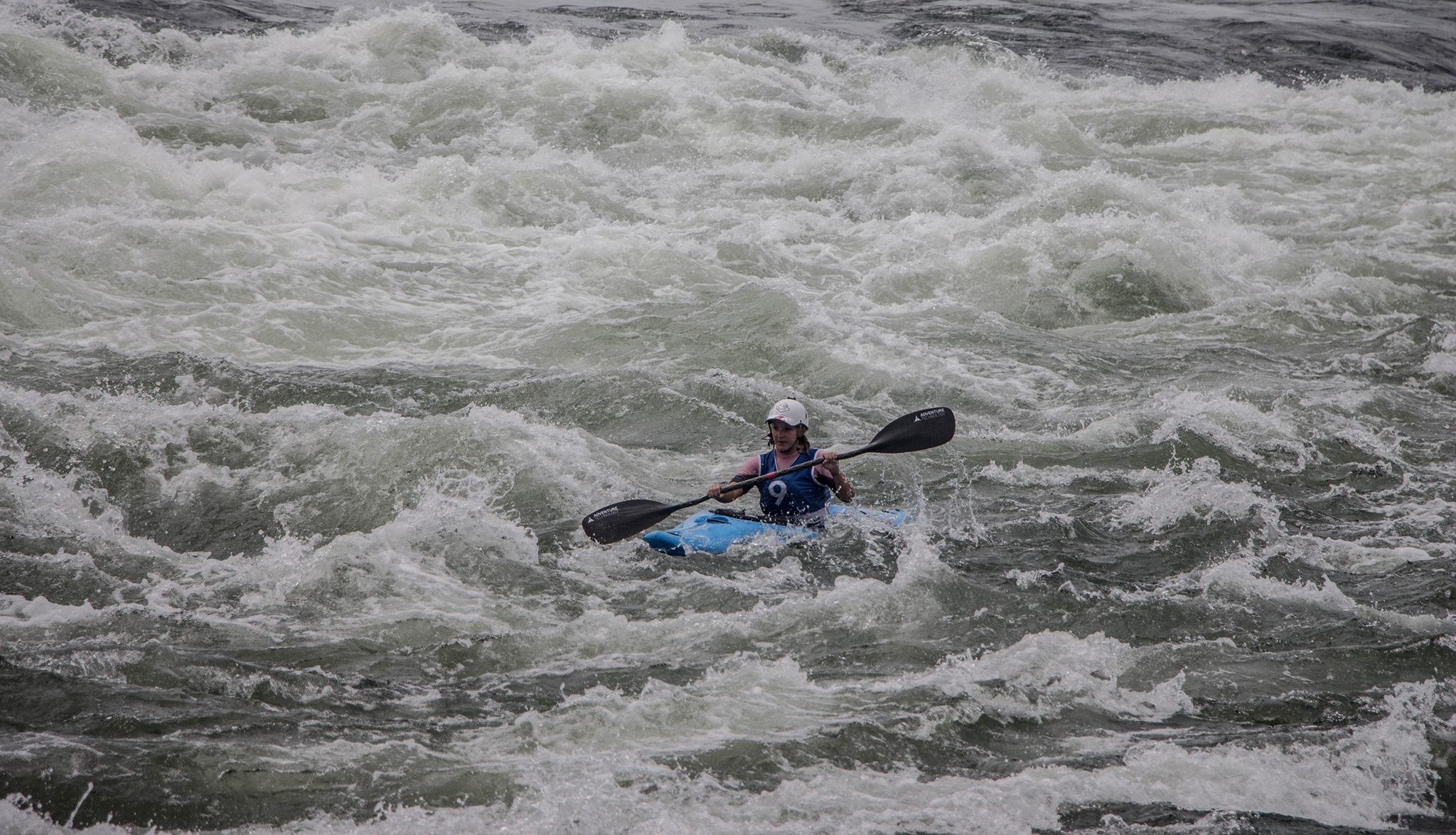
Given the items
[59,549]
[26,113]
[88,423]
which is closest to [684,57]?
[26,113]

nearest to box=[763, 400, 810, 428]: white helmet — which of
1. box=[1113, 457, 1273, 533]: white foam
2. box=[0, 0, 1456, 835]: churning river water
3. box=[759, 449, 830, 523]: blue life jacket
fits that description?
box=[759, 449, 830, 523]: blue life jacket

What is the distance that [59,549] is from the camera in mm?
5281

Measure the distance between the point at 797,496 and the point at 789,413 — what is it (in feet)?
1.49

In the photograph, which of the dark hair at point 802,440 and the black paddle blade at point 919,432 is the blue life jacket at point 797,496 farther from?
the black paddle blade at point 919,432

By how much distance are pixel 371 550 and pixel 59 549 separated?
1.33 meters

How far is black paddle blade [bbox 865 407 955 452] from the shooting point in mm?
6414

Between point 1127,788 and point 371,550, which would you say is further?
point 371,550

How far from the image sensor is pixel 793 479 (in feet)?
20.7

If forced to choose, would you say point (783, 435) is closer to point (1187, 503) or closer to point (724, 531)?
point (724, 531)

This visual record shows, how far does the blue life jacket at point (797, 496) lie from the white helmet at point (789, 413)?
205 mm

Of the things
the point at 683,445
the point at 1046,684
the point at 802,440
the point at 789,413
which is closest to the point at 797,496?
the point at 802,440

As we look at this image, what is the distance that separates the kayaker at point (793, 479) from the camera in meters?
6.19

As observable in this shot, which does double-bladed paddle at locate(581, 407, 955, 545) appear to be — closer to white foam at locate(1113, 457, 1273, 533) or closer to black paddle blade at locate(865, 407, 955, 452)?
black paddle blade at locate(865, 407, 955, 452)

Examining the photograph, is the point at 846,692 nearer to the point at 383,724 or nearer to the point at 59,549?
the point at 383,724
